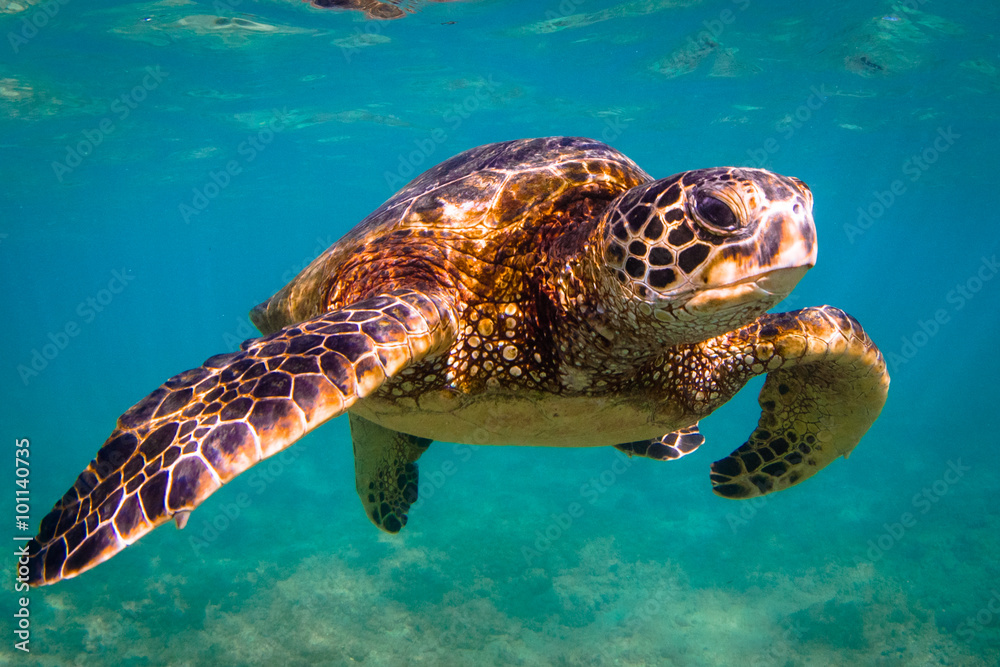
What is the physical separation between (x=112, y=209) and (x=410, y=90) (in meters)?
28.4

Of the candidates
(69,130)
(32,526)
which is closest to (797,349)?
(32,526)

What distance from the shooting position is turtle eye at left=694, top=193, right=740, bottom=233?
222 centimetres

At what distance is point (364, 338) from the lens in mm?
2400

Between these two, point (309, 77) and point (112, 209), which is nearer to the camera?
point (309, 77)

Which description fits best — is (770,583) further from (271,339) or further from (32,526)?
(32,526)
